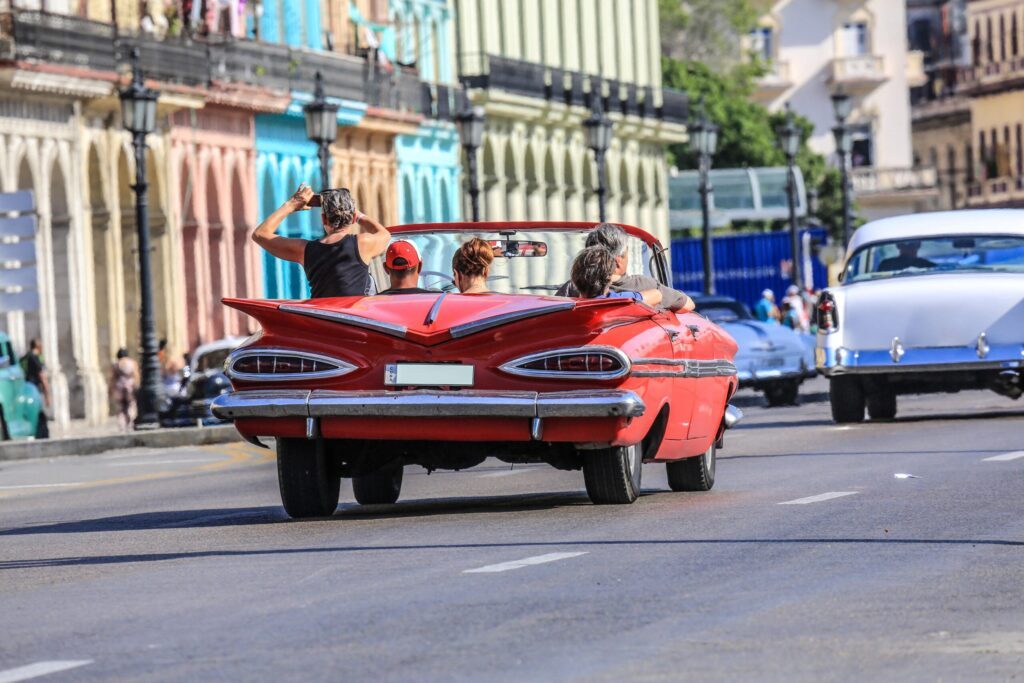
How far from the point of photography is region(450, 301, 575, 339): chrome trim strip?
1512 cm

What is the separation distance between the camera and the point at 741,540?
13.9 metres

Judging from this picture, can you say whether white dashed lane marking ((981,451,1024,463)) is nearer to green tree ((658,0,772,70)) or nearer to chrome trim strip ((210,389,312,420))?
chrome trim strip ((210,389,312,420))

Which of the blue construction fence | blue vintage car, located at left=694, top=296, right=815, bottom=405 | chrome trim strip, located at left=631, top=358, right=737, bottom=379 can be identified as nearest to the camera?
chrome trim strip, located at left=631, top=358, right=737, bottom=379

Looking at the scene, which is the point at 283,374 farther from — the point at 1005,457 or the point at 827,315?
the point at 827,315

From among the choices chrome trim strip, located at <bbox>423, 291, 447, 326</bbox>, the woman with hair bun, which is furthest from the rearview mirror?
chrome trim strip, located at <bbox>423, 291, 447, 326</bbox>

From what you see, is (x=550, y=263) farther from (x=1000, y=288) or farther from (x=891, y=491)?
(x=1000, y=288)

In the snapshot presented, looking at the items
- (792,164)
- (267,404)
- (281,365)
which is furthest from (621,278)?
(792,164)

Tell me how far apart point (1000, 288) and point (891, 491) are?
998 cm

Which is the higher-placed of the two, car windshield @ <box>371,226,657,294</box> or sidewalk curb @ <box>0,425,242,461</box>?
car windshield @ <box>371,226,657,294</box>

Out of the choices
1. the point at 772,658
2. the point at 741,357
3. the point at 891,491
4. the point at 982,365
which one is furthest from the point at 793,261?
the point at 772,658

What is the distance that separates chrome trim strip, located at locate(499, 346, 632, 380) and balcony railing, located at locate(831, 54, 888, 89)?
395ft

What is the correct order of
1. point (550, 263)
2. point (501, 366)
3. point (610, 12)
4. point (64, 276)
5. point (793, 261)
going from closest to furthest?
point (501, 366) < point (550, 263) < point (64, 276) < point (793, 261) < point (610, 12)

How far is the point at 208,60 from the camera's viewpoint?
53.0 m

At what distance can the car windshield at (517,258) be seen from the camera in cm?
1723
